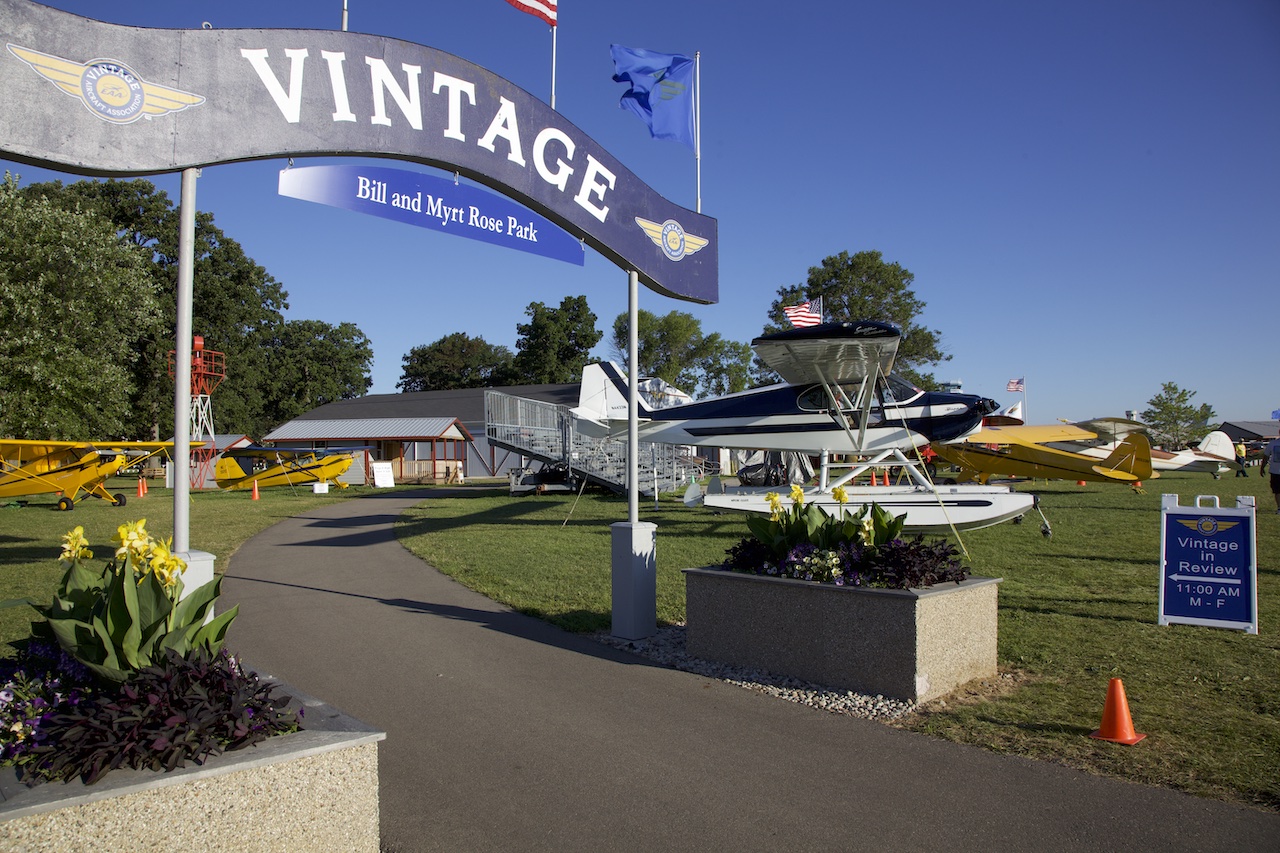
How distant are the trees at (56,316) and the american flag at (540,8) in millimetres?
25928

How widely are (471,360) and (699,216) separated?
7850 cm

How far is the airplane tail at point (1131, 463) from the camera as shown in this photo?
22719 mm

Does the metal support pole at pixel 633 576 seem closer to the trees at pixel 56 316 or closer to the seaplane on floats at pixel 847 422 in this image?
the seaplane on floats at pixel 847 422

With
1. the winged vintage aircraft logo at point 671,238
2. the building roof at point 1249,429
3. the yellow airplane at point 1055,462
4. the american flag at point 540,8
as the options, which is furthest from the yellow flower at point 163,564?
the building roof at point 1249,429

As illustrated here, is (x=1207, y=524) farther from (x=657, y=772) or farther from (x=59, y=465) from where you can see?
(x=59, y=465)

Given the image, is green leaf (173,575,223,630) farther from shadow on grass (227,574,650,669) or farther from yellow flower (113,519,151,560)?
shadow on grass (227,574,650,669)

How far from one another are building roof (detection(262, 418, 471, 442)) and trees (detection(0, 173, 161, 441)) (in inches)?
605

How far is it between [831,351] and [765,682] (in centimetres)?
718

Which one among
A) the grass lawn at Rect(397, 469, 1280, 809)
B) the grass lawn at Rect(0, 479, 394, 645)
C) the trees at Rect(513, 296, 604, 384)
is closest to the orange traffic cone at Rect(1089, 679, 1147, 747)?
the grass lawn at Rect(397, 469, 1280, 809)

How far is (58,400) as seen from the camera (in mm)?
26344

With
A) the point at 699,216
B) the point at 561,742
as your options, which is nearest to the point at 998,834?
the point at 561,742

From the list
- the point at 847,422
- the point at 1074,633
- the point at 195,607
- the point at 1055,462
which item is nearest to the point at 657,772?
the point at 195,607

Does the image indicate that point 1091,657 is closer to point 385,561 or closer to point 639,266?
point 639,266

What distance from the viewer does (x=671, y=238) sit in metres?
8.62
